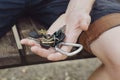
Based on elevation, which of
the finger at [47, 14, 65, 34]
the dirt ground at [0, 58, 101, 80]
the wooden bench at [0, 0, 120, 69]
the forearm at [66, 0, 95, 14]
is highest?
the forearm at [66, 0, 95, 14]

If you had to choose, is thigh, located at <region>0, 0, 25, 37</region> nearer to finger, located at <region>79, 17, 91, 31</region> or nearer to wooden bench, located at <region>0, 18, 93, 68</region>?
wooden bench, located at <region>0, 18, 93, 68</region>

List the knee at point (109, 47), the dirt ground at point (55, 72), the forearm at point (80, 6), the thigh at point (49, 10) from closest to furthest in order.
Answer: the knee at point (109, 47) < the forearm at point (80, 6) < the thigh at point (49, 10) < the dirt ground at point (55, 72)

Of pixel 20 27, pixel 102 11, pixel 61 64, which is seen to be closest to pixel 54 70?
pixel 61 64

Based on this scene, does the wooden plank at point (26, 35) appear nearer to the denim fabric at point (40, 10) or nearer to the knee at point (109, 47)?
the denim fabric at point (40, 10)

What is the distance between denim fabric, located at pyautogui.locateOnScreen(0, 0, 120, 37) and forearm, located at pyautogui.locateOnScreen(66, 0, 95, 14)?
0.17 feet

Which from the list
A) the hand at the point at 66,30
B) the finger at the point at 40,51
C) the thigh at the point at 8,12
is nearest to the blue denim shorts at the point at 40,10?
the thigh at the point at 8,12

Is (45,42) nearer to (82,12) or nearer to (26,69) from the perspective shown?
(82,12)

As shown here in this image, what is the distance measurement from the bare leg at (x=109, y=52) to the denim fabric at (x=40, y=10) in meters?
0.12

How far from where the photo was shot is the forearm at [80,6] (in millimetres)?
1380

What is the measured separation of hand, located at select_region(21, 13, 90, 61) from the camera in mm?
1250

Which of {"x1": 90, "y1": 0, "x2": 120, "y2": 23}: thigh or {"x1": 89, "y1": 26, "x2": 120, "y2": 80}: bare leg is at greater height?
{"x1": 90, "y1": 0, "x2": 120, "y2": 23}: thigh

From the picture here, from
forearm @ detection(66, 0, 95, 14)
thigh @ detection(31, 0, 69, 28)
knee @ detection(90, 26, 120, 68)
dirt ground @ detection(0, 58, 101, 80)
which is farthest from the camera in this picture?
dirt ground @ detection(0, 58, 101, 80)

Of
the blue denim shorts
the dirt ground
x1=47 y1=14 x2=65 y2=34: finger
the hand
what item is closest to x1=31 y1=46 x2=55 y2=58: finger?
the hand

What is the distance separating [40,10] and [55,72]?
74 cm
